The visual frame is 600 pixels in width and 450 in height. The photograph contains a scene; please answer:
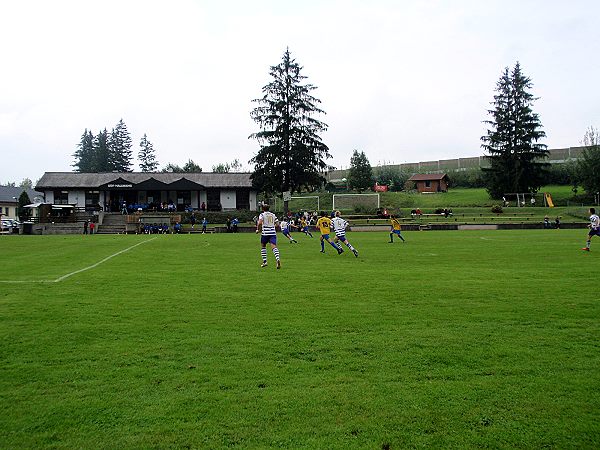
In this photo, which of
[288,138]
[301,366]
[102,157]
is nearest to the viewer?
[301,366]

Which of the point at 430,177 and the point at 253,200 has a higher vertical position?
the point at 430,177

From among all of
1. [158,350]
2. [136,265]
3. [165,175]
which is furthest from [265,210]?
[165,175]

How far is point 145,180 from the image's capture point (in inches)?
2463

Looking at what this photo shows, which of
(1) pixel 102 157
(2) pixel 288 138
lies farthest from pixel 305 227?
(1) pixel 102 157

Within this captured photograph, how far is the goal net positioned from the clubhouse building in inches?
433

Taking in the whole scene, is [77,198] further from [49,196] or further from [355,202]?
[355,202]

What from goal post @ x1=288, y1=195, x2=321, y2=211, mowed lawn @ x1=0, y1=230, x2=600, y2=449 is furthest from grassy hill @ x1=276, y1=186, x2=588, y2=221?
mowed lawn @ x1=0, y1=230, x2=600, y2=449

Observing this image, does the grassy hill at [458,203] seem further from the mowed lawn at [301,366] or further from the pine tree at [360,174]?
the mowed lawn at [301,366]

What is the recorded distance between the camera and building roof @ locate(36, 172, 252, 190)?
62844mm

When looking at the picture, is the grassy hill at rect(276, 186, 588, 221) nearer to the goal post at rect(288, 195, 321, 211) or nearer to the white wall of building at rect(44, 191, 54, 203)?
the goal post at rect(288, 195, 321, 211)

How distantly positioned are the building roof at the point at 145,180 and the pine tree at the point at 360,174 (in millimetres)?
20756

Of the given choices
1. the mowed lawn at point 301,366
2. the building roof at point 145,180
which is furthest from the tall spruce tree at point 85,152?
the mowed lawn at point 301,366

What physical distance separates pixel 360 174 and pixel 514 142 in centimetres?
2326

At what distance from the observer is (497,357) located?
582cm
